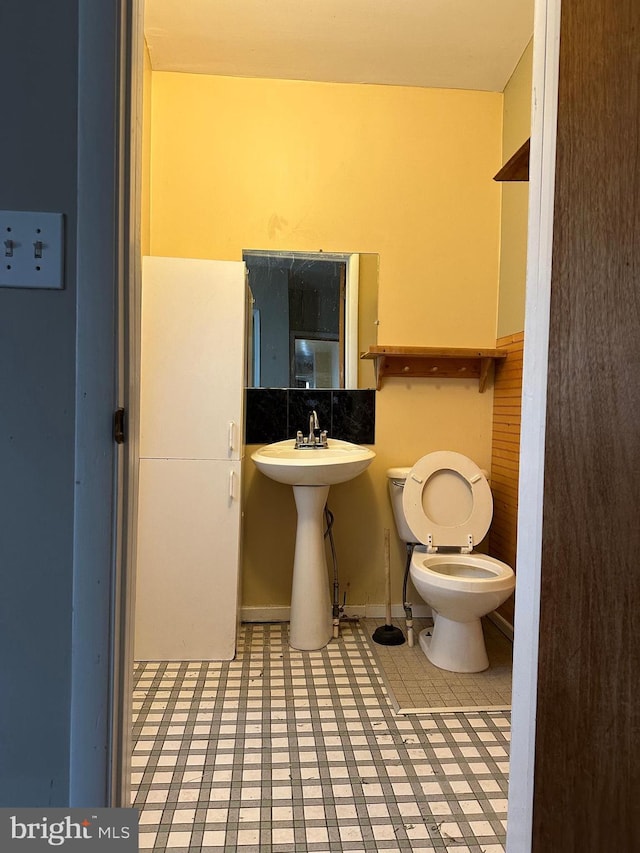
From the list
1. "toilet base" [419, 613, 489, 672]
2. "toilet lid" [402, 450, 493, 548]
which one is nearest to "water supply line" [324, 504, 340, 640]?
"toilet lid" [402, 450, 493, 548]

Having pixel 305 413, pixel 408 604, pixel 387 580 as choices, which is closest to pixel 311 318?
pixel 305 413

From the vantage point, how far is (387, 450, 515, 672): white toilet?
218cm

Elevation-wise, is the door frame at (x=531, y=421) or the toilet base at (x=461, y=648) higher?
the door frame at (x=531, y=421)

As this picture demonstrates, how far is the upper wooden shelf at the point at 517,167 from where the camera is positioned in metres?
1.48

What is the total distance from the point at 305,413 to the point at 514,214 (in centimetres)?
134

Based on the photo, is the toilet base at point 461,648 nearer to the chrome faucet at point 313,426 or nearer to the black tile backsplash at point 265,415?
the chrome faucet at point 313,426

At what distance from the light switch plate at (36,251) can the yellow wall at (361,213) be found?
5.86 feet

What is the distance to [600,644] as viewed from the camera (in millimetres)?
1011

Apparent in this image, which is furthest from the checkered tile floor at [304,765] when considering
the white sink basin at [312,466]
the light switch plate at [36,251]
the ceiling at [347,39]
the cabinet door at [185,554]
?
the ceiling at [347,39]

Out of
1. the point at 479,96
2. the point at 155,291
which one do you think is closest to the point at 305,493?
the point at 155,291

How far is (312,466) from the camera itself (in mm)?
2117

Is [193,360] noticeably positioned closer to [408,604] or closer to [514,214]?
[408,604]

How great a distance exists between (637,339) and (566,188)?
313mm

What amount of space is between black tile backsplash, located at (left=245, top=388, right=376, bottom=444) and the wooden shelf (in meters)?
0.15
